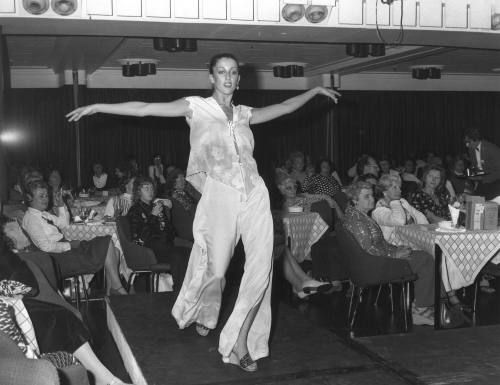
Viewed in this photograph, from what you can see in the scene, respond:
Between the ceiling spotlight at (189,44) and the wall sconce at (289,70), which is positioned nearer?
the ceiling spotlight at (189,44)

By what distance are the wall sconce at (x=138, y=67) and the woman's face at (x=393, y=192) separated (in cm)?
622

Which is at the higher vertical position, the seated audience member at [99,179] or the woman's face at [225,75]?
the woman's face at [225,75]

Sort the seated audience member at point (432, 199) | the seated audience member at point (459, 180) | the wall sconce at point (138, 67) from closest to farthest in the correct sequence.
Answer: the seated audience member at point (432, 199) → the seated audience member at point (459, 180) → the wall sconce at point (138, 67)

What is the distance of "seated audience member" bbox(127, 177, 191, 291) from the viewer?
520 centimetres

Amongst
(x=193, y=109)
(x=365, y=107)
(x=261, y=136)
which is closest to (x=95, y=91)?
(x=261, y=136)

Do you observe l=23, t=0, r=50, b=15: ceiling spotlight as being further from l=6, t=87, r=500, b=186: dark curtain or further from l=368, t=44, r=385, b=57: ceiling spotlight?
l=6, t=87, r=500, b=186: dark curtain

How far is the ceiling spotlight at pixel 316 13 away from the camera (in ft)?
20.0

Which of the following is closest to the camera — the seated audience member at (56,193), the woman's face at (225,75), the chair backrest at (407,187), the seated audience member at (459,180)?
the woman's face at (225,75)

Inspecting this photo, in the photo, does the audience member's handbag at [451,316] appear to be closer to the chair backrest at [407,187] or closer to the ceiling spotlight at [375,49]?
the chair backrest at [407,187]

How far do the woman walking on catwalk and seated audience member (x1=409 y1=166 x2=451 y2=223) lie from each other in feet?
9.44

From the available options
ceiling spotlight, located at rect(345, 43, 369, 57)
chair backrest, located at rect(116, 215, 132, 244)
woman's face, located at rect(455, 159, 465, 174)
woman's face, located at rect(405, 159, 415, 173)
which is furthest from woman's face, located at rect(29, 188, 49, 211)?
woman's face, located at rect(405, 159, 415, 173)

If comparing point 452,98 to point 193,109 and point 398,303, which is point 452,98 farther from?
point 193,109

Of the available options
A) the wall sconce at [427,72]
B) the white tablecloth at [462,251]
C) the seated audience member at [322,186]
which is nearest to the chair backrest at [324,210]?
the seated audience member at [322,186]

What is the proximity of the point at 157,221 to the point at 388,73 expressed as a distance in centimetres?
929
